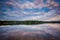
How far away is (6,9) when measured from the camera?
1936mm

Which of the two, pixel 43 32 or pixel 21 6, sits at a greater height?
pixel 21 6

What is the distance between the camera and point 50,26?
1.98m

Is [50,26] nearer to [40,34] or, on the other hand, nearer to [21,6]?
[40,34]

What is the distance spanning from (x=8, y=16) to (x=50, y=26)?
0.74 m

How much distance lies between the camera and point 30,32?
6.34ft

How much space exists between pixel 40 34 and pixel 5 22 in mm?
626

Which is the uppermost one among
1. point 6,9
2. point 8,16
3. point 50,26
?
point 6,9

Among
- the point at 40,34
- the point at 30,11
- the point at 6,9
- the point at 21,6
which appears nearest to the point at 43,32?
the point at 40,34

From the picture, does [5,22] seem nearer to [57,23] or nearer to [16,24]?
[16,24]

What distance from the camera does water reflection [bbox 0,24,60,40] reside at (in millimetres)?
1900

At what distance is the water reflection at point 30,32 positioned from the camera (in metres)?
1.90

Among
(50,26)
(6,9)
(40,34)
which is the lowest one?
(40,34)

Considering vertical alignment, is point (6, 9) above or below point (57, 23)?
above

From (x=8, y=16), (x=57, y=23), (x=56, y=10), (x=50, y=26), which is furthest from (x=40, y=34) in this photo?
(x=8, y=16)
